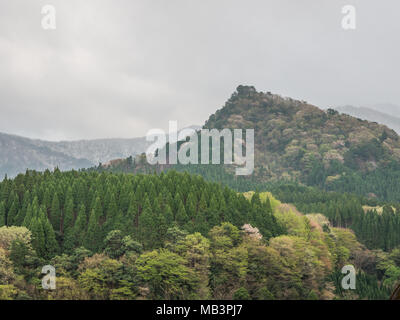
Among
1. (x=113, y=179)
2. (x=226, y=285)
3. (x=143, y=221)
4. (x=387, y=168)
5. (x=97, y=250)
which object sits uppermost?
(x=387, y=168)

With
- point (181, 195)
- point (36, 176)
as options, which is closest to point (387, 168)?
point (181, 195)

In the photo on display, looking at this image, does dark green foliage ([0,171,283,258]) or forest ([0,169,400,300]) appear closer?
forest ([0,169,400,300])

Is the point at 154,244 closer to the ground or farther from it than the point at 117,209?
closer to the ground

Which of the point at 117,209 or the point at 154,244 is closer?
the point at 154,244

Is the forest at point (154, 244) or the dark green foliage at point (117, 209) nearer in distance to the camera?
the forest at point (154, 244)

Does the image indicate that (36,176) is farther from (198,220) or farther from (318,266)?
(318,266)

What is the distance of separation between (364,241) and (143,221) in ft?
208
